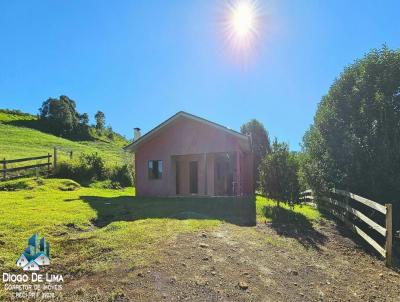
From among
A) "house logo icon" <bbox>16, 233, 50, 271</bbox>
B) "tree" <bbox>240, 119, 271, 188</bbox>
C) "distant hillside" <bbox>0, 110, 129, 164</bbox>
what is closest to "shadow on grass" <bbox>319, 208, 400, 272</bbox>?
"house logo icon" <bbox>16, 233, 50, 271</bbox>

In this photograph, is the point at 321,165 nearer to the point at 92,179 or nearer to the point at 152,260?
the point at 152,260

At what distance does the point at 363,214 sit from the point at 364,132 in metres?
3.28

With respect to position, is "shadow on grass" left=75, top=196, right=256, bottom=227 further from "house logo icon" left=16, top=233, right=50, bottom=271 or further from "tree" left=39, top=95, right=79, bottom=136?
"tree" left=39, top=95, right=79, bottom=136

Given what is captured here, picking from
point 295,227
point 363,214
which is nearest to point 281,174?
point 295,227

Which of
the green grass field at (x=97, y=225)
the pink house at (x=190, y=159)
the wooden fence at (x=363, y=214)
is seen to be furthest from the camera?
the pink house at (x=190, y=159)

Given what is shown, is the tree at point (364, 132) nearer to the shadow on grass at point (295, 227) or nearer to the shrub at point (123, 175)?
the shadow on grass at point (295, 227)

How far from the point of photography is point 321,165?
1412cm

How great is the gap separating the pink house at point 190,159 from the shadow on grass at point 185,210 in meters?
2.50

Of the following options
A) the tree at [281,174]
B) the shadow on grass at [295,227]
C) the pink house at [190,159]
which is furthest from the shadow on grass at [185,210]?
the pink house at [190,159]

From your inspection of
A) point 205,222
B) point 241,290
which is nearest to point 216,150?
point 205,222

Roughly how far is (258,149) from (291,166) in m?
13.7

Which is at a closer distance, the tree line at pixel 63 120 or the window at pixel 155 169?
the window at pixel 155 169

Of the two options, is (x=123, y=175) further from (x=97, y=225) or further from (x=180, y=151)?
(x=97, y=225)

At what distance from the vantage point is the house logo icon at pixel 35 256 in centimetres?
697
